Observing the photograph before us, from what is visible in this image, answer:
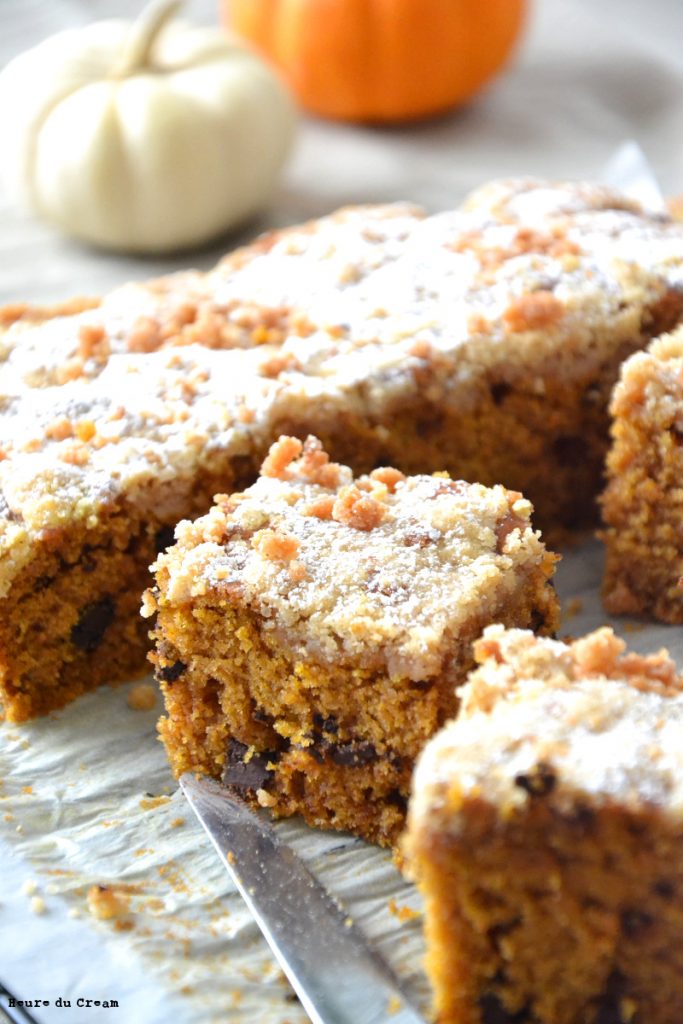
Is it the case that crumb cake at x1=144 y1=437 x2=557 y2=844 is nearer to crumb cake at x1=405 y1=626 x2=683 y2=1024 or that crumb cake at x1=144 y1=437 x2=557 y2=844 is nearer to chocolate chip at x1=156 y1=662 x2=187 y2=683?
chocolate chip at x1=156 y1=662 x2=187 y2=683

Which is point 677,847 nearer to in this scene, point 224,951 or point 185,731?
point 224,951

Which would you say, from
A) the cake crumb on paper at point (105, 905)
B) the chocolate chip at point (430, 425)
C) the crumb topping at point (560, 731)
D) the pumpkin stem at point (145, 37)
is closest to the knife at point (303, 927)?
the cake crumb on paper at point (105, 905)

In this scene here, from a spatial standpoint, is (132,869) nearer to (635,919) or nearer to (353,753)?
(353,753)

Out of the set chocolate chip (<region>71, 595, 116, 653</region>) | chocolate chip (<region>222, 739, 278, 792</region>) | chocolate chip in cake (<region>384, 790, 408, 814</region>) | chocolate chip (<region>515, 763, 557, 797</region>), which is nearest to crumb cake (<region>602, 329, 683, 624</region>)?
chocolate chip in cake (<region>384, 790, 408, 814</region>)

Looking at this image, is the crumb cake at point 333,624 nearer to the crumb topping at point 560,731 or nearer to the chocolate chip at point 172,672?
the chocolate chip at point 172,672

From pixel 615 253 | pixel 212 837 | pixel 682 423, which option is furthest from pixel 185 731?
pixel 615 253
